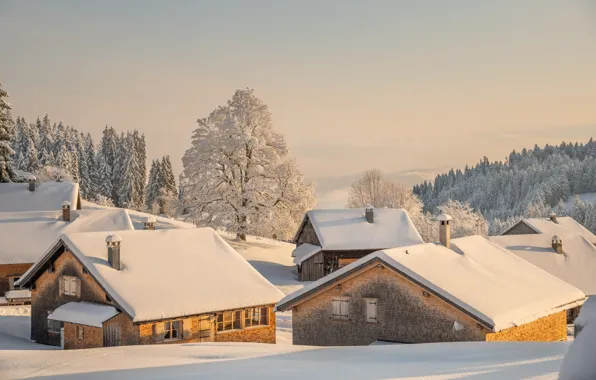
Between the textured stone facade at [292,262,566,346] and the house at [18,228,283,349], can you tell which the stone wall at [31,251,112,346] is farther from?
the textured stone facade at [292,262,566,346]

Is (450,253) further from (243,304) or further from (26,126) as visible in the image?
(26,126)

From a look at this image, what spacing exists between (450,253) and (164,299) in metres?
12.1

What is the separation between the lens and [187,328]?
2745 cm

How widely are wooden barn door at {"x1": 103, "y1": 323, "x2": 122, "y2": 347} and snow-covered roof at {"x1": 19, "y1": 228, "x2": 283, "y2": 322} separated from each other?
1086mm

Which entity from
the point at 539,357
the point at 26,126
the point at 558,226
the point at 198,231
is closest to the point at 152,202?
the point at 26,126

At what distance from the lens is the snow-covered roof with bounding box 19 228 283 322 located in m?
27.0

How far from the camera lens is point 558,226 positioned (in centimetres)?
6444

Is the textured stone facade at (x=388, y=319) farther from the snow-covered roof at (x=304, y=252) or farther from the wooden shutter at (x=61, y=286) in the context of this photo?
the snow-covered roof at (x=304, y=252)

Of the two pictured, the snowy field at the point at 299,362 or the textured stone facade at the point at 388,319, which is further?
the textured stone facade at the point at 388,319

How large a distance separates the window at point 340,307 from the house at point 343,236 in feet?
84.2

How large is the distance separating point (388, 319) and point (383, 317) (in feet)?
0.72

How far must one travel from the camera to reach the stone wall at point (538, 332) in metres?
23.4

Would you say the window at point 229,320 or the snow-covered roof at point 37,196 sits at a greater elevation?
the snow-covered roof at point 37,196

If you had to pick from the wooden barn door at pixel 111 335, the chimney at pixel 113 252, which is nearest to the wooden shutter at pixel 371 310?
the wooden barn door at pixel 111 335
